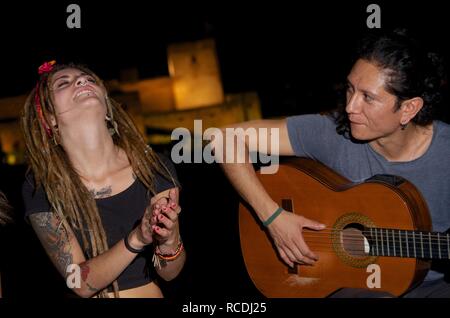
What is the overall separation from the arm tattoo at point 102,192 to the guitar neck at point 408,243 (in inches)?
57.2

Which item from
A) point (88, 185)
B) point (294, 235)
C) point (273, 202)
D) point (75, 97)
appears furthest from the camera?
point (273, 202)

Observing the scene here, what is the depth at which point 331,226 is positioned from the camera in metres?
2.82

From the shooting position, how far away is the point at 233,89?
43.6 m

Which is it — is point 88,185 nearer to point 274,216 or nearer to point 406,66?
point 274,216

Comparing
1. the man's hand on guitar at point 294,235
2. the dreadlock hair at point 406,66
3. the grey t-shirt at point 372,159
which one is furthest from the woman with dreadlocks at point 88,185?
the dreadlock hair at point 406,66

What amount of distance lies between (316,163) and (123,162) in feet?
3.88

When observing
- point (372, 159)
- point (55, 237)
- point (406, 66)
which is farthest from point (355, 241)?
point (55, 237)

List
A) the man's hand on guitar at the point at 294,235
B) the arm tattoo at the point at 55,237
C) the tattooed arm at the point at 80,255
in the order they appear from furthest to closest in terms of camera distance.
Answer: the man's hand on guitar at the point at 294,235 → the arm tattoo at the point at 55,237 → the tattooed arm at the point at 80,255

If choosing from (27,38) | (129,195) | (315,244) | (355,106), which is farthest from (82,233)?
(27,38)

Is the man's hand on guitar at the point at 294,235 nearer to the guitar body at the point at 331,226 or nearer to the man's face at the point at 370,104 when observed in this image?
the guitar body at the point at 331,226

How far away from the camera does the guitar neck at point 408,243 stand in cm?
239

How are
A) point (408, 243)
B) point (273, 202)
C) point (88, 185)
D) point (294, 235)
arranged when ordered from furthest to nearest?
point (273, 202)
point (294, 235)
point (88, 185)
point (408, 243)

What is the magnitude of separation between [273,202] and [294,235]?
0.81 feet

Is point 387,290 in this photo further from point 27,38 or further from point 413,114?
point 27,38
